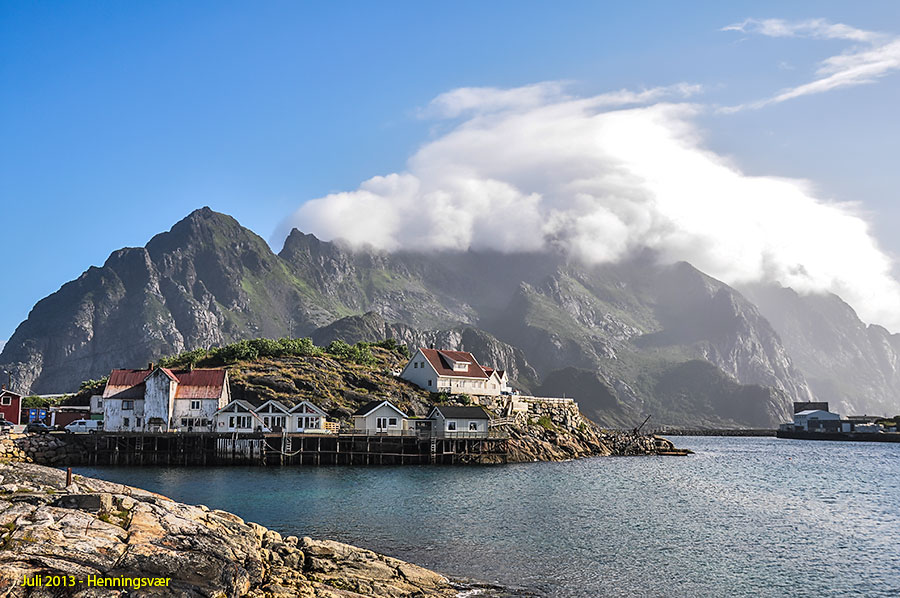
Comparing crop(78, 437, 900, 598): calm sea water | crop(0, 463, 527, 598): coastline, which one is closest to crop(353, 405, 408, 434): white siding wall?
crop(78, 437, 900, 598): calm sea water

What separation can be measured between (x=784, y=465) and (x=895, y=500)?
40.8 meters

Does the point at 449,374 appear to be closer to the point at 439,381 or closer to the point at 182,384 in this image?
the point at 439,381

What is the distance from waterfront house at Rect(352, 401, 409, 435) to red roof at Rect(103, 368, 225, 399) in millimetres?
22541

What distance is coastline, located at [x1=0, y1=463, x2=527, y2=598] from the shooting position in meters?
25.2

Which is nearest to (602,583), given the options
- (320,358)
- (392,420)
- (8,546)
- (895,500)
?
(8,546)

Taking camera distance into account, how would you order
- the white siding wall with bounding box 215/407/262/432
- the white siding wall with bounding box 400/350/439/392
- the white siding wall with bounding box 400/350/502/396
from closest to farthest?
the white siding wall with bounding box 215/407/262/432 < the white siding wall with bounding box 400/350/502/396 < the white siding wall with bounding box 400/350/439/392

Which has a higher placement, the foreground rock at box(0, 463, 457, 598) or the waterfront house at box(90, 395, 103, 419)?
the waterfront house at box(90, 395, 103, 419)

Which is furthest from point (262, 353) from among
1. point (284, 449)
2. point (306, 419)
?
point (284, 449)

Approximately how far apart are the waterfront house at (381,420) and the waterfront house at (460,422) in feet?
14.7

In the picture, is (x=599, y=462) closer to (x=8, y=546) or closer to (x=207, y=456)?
(x=207, y=456)

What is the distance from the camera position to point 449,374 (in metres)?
129

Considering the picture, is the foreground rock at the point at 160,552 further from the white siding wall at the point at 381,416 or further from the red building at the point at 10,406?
the red building at the point at 10,406

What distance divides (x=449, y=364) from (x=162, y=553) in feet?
343

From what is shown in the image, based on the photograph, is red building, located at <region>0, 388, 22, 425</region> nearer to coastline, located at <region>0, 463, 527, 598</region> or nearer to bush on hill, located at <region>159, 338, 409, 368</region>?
bush on hill, located at <region>159, 338, 409, 368</region>
